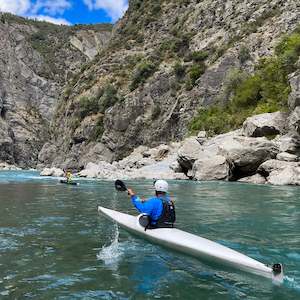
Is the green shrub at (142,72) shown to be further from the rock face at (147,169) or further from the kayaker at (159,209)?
the kayaker at (159,209)

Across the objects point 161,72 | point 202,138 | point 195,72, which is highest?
point 161,72

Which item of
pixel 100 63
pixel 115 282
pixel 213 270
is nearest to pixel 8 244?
pixel 115 282

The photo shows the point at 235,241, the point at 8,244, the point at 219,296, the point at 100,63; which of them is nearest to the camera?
the point at 219,296

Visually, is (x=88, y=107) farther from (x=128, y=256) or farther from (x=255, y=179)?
(x=128, y=256)

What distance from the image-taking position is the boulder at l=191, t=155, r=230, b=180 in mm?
27172

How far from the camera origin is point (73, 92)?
69.8m

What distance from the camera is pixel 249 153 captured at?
85.6ft

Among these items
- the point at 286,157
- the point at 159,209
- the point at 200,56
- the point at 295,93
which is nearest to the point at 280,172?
the point at 286,157

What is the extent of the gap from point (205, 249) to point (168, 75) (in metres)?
49.6

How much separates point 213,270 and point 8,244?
148 inches

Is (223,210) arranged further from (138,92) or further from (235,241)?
(138,92)

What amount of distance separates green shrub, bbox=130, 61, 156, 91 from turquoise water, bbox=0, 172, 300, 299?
44422 mm

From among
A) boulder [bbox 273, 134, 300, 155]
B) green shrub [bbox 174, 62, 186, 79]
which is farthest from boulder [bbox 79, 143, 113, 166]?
boulder [bbox 273, 134, 300, 155]

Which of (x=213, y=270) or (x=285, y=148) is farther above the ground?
(x=285, y=148)
